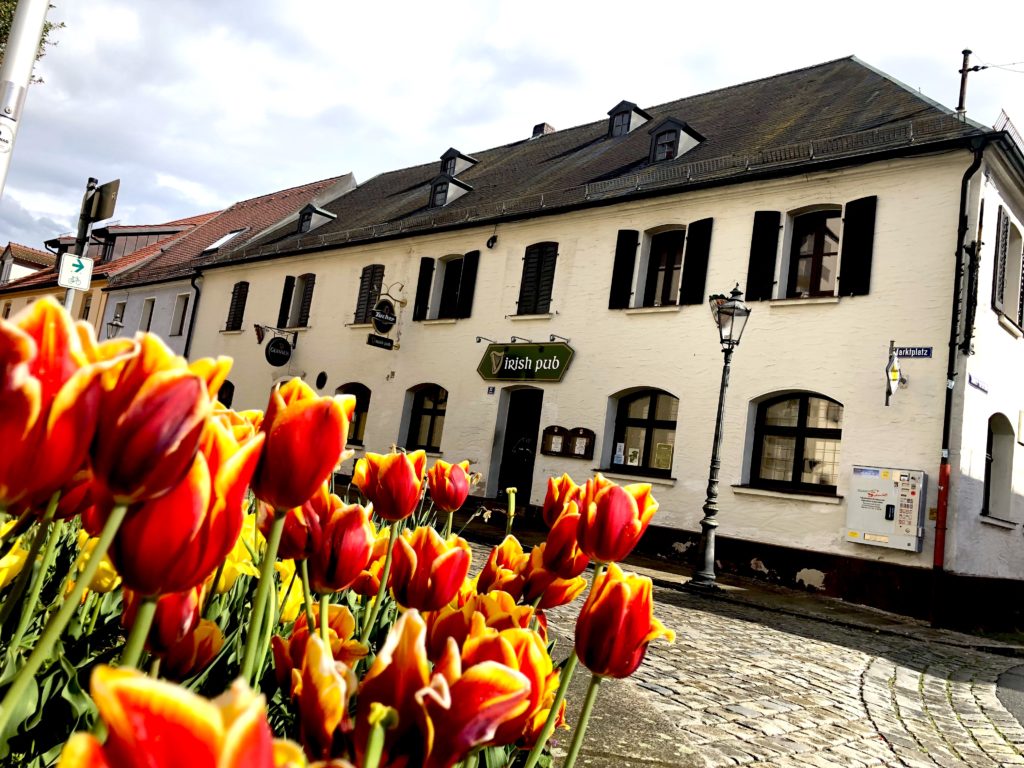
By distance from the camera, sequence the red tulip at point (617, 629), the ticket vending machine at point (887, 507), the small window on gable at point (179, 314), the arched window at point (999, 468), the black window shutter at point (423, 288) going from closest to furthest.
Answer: the red tulip at point (617, 629) < the ticket vending machine at point (887, 507) < the arched window at point (999, 468) < the black window shutter at point (423, 288) < the small window on gable at point (179, 314)

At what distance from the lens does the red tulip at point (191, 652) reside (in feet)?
3.25

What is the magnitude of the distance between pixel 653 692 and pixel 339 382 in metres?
16.0

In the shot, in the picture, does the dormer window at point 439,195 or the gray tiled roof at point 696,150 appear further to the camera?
the dormer window at point 439,195

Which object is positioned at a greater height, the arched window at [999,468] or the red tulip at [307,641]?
the arched window at [999,468]

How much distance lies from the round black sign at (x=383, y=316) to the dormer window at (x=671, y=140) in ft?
20.8

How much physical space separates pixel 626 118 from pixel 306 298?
9229mm

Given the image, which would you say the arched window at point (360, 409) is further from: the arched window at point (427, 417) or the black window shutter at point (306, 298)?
the black window shutter at point (306, 298)

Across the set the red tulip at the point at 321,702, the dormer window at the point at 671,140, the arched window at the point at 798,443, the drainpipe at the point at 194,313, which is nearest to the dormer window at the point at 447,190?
the dormer window at the point at 671,140

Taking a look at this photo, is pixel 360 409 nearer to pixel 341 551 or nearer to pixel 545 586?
pixel 545 586

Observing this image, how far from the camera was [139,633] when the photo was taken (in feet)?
2.10

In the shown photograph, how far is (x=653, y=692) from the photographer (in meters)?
4.46

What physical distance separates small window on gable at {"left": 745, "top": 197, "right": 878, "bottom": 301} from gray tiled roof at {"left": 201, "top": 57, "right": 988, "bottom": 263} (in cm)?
79

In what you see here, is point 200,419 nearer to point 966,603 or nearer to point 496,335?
point 966,603

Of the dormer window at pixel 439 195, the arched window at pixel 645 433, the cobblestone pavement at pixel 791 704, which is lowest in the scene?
the cobblestone pavement at pixel 791 704
